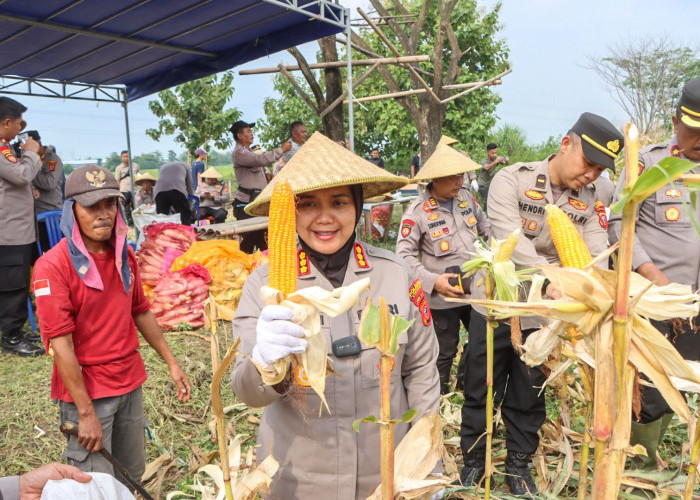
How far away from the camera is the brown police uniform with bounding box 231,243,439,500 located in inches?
62.7

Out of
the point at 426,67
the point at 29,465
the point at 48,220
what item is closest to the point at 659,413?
the point at 29,465

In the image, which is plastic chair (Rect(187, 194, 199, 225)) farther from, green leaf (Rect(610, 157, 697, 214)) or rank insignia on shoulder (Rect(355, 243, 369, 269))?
green leaf (Rect(610, 157, 697, 214))

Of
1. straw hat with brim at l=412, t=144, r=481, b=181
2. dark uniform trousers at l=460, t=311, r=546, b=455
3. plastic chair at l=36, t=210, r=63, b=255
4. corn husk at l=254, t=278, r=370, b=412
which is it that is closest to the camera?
corn husk at l=254, t=278, r=370, b=412

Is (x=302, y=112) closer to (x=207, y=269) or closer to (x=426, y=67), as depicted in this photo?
(x=426, y=67)

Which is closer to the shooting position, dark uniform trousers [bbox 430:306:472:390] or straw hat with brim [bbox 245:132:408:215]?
straw hat with brim [bbox 245:132:408:215]

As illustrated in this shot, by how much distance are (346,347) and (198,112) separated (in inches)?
630

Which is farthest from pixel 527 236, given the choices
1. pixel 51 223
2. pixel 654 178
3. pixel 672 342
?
pixel 51 223

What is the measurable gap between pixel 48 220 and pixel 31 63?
348 centimetres

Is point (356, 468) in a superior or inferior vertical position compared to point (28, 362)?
superior

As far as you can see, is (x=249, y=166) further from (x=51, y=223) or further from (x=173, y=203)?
(x=51, y=223)

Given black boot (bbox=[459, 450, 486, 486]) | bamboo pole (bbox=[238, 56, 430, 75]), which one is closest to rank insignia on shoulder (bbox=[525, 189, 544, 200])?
black boot (bbox=[459, 450, 486, 486])

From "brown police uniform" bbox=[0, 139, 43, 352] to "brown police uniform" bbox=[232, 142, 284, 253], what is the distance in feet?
9.18

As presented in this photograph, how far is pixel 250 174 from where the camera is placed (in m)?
7.42

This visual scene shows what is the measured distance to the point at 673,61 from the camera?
77.9 feet
